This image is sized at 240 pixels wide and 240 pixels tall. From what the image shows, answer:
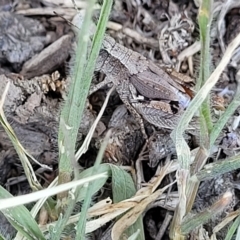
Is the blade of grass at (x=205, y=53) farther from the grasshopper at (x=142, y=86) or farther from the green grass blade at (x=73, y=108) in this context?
the grasshopper at (x=142, y=86)

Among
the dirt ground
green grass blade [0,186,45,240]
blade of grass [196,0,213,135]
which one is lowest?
green grass blade [0,186,45,240]

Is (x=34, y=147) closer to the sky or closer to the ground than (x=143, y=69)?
closer to the ground

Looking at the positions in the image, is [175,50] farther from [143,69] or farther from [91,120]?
[91,120]

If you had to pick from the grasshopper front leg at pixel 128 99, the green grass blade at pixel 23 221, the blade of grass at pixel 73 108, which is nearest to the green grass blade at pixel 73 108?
the blade of grass at pixel 73 108

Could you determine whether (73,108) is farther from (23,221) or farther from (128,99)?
(128,99)

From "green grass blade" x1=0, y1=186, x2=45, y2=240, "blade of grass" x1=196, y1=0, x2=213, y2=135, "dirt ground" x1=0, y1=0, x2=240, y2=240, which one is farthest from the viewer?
"dirt ground" x1=0, y1=0, x2=240, y2=240

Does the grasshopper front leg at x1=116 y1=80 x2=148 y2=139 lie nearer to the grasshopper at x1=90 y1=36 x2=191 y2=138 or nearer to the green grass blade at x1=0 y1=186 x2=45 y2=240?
the grasshopper at x1=90 y1=36 x2=191 y2=138

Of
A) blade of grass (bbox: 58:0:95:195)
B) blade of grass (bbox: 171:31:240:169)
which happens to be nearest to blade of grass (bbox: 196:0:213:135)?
blade of grass (bbox: 171:31:240:169)

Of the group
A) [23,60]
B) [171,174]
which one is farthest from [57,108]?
[171,174]
